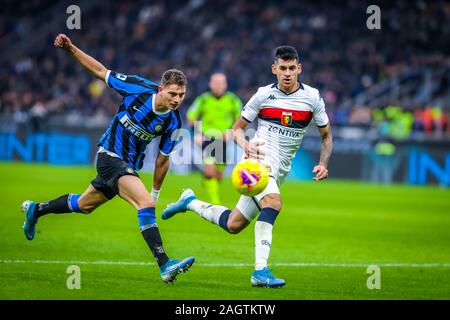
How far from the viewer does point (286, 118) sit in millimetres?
8656

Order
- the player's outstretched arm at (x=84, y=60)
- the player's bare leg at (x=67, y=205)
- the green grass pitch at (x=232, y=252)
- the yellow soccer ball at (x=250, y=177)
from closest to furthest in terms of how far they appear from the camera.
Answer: the green grass pitch at (x=232, y=252) < the yellow soccer ball at (x=250, y=177) < the player's outstretched arm at (x=84, y=60) < the player's bare leg at (x=67, y=205)

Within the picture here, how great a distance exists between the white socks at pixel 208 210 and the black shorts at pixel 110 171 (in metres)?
1.05

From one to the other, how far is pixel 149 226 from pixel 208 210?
1204 millimetres

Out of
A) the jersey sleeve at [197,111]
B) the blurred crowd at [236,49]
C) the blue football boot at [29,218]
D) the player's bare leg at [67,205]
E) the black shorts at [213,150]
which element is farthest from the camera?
the blurred crowd at [236,49]

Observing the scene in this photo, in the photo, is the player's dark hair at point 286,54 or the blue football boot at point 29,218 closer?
the player's dark hair at point 286,54

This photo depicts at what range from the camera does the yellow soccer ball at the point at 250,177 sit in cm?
806

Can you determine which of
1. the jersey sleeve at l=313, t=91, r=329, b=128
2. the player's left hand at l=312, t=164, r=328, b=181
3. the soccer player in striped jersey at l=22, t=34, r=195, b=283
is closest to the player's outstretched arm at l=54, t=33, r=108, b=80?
the soccer player in striped jersey at l=22, t=34, r=195, b=283

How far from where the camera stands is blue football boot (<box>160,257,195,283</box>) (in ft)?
25.7

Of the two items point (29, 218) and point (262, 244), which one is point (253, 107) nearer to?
point (262, 244)

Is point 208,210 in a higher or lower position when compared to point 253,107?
lower

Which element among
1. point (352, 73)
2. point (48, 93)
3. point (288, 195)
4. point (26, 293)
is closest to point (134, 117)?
point (26, 293)

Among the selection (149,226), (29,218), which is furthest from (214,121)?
(149,226)

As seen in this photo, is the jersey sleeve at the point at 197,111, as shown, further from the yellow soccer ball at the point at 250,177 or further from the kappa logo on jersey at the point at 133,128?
the yellow soccer ball at the point at 250,177

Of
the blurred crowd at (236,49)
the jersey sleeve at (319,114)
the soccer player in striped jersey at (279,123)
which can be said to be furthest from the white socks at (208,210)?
the blurred crowd at (236,49)
